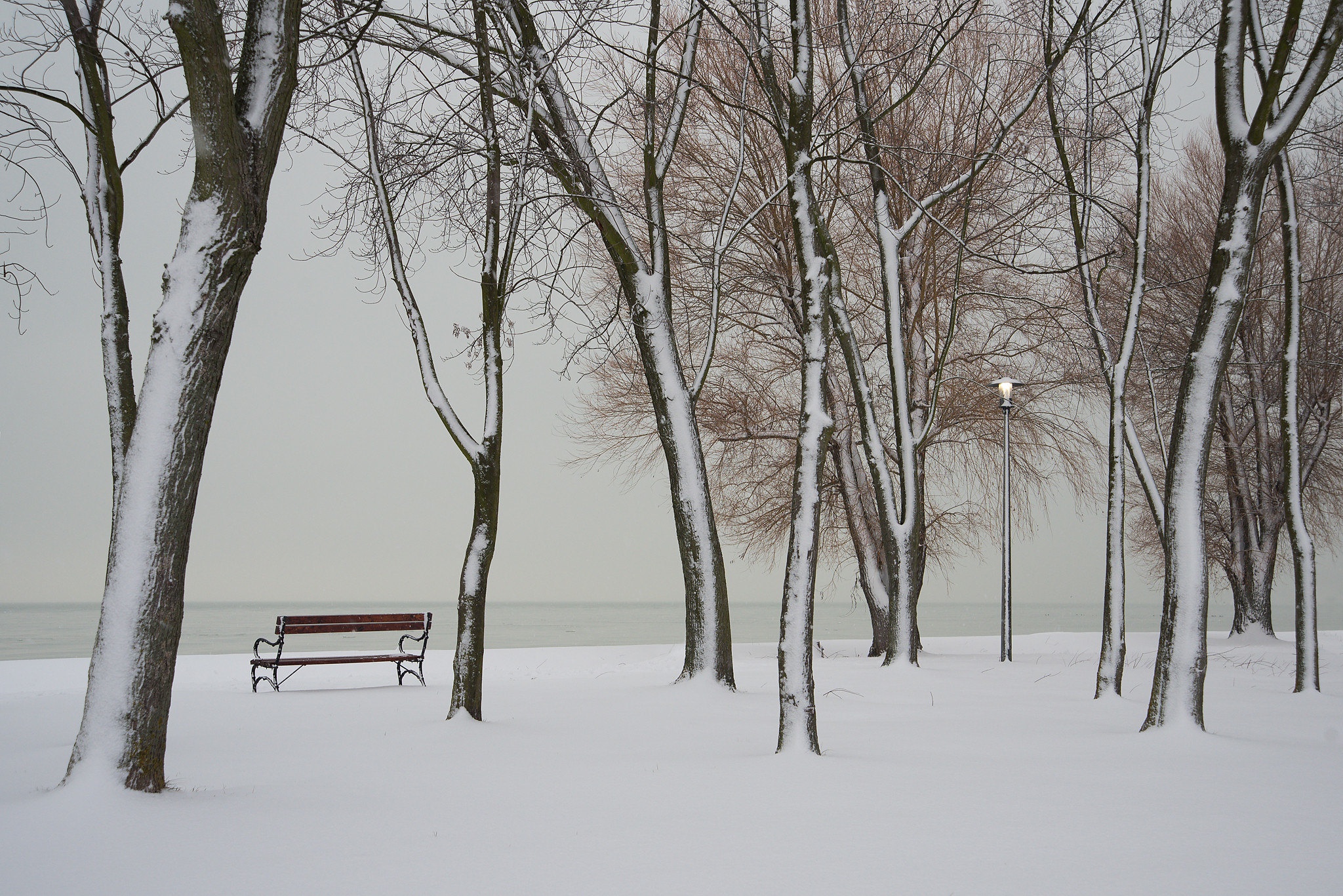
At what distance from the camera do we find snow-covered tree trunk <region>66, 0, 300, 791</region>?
4.27 meters

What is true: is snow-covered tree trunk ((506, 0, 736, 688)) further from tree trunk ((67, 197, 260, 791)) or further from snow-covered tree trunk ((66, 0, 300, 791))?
tree trunk ((67, 197, 260, 791))

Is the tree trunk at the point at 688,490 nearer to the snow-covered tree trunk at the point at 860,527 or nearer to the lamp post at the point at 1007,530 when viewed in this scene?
the snow-covered tree trunk at the point at 860,527

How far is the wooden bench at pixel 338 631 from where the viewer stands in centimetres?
1109

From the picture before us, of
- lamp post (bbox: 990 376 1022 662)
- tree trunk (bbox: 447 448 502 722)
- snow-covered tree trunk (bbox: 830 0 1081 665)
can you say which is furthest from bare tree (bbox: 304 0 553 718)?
lamp post (bbox: 990 376 1022 662)

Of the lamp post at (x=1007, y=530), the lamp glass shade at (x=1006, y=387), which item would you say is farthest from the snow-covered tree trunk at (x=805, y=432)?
the lamp post at (x=1007, y=530)

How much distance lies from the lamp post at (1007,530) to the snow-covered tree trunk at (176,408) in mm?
11571

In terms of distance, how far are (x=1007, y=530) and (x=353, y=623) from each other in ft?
32.7

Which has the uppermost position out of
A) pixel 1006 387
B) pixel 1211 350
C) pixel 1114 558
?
pixel 1006 387

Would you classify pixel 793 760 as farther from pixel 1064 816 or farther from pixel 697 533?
pixel 697 533

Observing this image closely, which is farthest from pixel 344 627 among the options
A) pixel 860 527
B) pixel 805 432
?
pixel 805 432

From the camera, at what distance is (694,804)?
14.1 ft

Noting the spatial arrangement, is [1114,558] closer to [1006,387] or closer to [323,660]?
[1006,387]

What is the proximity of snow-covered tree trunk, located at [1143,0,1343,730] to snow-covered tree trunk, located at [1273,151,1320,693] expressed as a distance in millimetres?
3583

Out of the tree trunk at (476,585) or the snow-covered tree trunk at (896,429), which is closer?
the tree trunk at (476,585)
